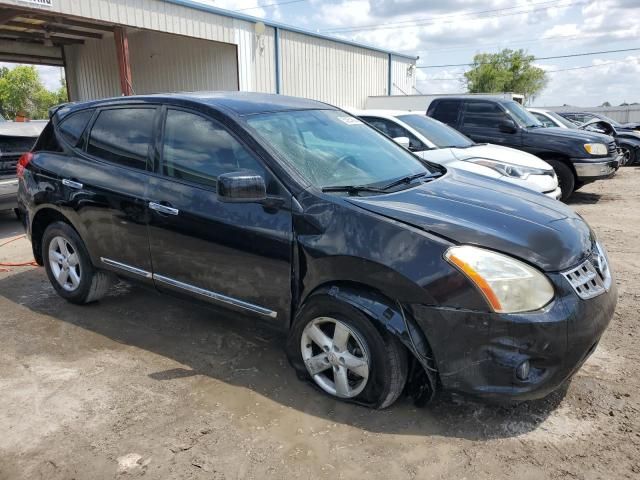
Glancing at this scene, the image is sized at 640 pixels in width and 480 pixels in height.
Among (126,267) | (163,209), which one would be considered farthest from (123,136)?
(126,267)

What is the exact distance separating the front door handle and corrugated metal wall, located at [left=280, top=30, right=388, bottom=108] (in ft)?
49.3

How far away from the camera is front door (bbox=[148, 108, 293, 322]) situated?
10.3 ft

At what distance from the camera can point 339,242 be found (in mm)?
2861

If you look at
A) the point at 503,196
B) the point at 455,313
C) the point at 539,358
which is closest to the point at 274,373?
the point at 455,313

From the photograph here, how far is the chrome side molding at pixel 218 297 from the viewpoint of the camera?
3268 millimetres

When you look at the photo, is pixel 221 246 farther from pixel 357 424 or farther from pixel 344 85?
pixel 344 85

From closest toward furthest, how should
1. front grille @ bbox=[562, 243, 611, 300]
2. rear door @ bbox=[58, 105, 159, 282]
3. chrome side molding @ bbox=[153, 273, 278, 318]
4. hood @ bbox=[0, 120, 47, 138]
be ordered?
front grille @ bbox=[562, 243, 611, 300]
chrome side molding @ bbox=[153, 273, 278, 318]
rear door @ bbox=[58, 105, 159, 282]
hood @ bbox=[0, 120, 47, 138]

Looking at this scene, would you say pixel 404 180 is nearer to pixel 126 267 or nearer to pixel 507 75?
pixel 126 267

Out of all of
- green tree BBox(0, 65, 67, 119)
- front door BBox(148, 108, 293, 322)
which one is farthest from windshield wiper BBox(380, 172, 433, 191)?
green tree BBox(0, 65, 67, 119)

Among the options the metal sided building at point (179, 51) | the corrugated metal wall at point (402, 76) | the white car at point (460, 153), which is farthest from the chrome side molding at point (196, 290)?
the corrugated metal wall at point (402, 76)

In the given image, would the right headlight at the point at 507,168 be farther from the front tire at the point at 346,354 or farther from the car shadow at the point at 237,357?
the front tire at the point at 346,354

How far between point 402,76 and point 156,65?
12.3m

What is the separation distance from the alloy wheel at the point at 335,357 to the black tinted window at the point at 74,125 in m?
2.71

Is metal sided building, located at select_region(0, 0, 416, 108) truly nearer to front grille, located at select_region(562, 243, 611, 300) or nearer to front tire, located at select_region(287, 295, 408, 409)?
front tire, located at select_region(287, 295, 408, 409)
